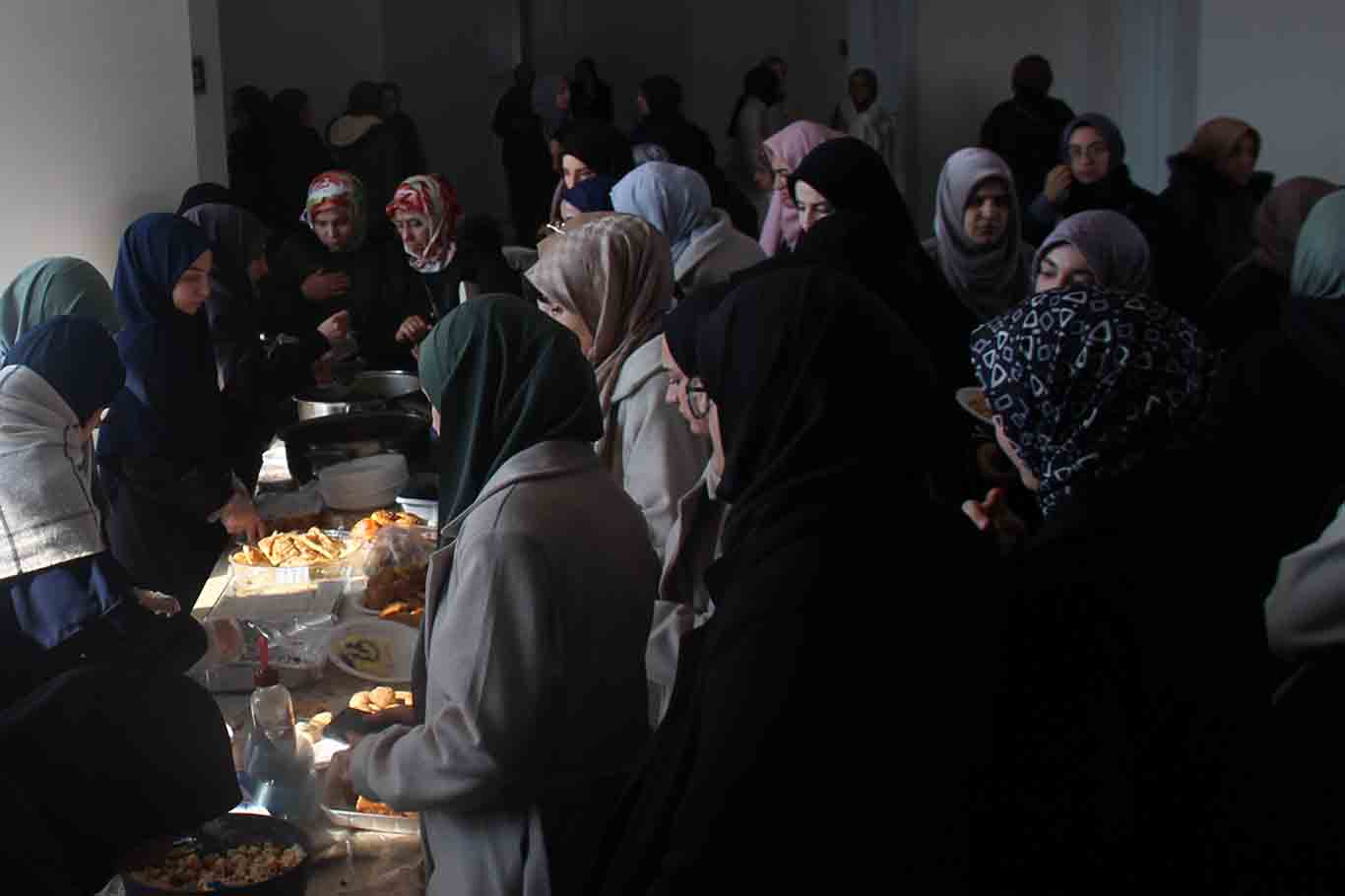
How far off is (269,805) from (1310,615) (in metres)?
1.57

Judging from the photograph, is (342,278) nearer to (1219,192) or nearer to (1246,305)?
(1246,305)

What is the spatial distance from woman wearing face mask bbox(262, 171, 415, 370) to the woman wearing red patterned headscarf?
110mm

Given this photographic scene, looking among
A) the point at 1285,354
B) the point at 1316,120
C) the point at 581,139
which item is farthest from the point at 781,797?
the point at 1316,120

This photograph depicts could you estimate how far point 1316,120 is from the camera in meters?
7.46

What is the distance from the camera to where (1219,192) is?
241 inches

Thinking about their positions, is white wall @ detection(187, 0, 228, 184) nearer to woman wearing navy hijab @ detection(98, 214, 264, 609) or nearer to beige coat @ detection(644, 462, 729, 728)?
woman wearing navy hijab @ detection(98, 214, 264, 609)

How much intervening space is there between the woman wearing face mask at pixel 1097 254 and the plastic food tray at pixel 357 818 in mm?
2356

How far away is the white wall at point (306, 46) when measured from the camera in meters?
11.6

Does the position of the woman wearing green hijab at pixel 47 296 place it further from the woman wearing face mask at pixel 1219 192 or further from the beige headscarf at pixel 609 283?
the woman wearing face mask at pixel 1219 192

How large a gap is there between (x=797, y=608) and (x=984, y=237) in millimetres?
3202

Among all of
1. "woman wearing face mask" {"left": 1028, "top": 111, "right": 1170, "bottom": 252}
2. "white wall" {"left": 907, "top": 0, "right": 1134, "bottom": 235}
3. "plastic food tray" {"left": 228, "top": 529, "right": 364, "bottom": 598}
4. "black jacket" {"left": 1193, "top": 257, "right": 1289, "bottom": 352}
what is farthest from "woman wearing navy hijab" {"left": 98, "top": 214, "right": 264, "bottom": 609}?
"white wall" {"left": 907, "top": 0, "right": 1134, "bottom": 235}

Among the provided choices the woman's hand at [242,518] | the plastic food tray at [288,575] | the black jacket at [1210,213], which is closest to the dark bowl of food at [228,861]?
the plastic food tray at [288,575]

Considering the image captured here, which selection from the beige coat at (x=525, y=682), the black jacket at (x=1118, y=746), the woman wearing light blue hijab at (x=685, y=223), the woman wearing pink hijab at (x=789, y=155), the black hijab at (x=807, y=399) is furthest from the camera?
the woman wearing pink hijab at (x=789, y=155)

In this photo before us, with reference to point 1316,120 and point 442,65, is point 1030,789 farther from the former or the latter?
point 442,65
